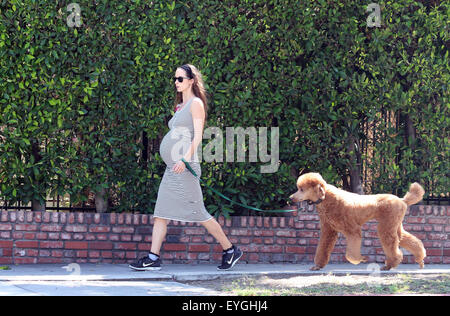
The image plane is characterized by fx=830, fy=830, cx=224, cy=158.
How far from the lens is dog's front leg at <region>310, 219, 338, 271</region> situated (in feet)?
28.5

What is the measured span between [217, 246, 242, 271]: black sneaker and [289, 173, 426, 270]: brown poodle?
35.1 inches

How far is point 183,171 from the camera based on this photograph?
8750 millimetres

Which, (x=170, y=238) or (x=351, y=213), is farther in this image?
(x=170, y=238)

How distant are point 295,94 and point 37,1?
3224 mm

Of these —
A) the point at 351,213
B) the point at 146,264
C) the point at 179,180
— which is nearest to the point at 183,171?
the point at 179,180

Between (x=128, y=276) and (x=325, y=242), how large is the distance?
2.10 metres

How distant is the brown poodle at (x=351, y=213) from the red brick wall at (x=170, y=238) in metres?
1.22

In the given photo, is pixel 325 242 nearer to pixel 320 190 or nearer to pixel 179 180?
pixel 320 190

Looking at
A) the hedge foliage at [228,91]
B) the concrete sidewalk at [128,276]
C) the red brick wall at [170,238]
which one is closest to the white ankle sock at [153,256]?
the concrete sidewalk at [128,276]

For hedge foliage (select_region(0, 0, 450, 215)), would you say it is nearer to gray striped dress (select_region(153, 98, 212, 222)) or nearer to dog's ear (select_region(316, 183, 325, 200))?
gray striped dress (select_region(153, 98, 212, 222))

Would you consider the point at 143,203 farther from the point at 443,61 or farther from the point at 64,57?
the point at 443,61

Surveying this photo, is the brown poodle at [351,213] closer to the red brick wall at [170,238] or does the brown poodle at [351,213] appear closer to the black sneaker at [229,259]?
the black sneaker at [229,259]

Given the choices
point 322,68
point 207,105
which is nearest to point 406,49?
point 322,68

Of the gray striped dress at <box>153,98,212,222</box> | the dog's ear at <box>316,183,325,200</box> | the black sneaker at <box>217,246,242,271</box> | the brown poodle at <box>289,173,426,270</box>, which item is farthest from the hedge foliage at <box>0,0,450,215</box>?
the dog's ear at <box>316,183,325,200</box>
